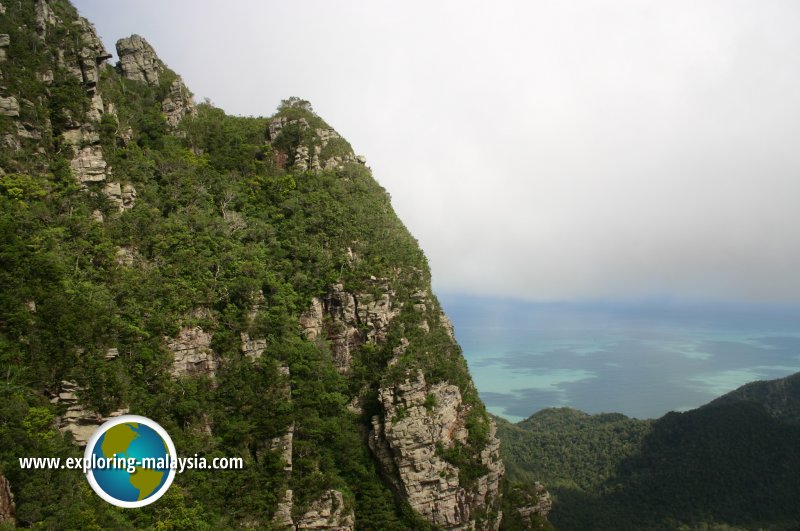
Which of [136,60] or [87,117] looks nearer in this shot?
[87,117]

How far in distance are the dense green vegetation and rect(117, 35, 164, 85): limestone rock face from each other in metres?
1.12

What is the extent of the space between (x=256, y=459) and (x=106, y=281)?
15.0 metres

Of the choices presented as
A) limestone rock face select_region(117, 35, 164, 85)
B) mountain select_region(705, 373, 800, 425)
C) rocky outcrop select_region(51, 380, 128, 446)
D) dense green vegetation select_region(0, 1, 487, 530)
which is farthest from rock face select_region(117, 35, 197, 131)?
mountain select_region(705, 373, 800, 425)

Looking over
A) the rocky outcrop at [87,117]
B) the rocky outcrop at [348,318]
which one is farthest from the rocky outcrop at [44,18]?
the rocky outcrop at [348,318]

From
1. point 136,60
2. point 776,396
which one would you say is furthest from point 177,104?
point 776,396

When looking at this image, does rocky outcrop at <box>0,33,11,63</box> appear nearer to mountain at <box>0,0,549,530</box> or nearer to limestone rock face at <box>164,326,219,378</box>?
mountain at <box>0,0,549,530</box>

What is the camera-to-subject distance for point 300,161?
1984 inches

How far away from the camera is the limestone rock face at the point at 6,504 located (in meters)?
21.0

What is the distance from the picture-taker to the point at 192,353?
3334 cm

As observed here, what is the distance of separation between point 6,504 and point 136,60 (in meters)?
42.7

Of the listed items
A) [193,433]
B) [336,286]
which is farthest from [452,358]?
[193,433]

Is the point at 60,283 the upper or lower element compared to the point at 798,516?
upper

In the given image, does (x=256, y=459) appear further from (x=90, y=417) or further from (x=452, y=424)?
(x=452, y=424)

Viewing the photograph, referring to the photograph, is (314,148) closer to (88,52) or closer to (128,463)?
(88,52)
